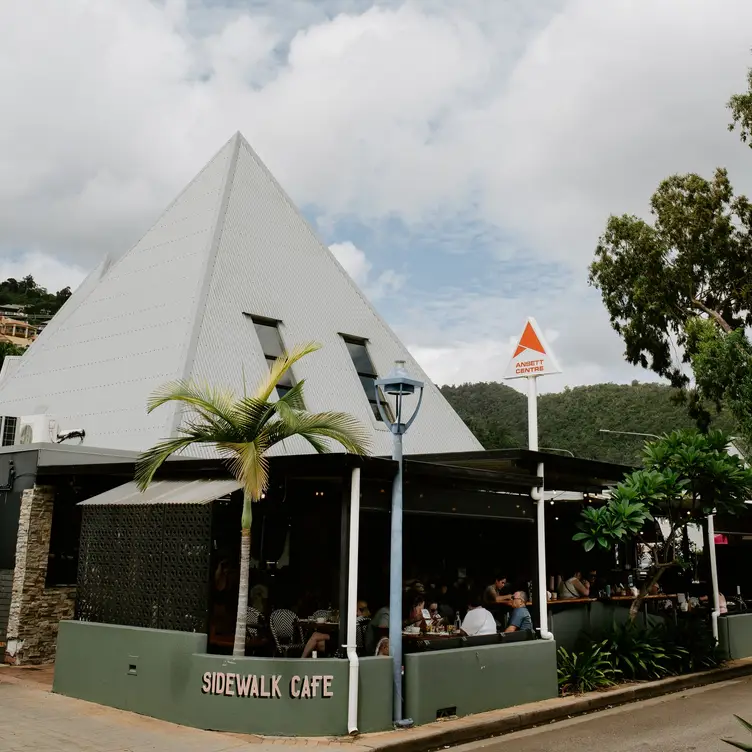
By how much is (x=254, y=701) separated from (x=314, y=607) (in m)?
3.09

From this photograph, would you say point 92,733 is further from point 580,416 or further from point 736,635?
point 580,416

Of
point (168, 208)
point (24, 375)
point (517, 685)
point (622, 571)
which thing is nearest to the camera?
point (517, 685)

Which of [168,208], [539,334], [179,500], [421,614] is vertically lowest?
[421,614]

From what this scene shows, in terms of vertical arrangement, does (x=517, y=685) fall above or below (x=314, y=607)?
below

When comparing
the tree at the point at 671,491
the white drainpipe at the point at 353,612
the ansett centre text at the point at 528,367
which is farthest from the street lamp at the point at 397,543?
the tree at the point at 671,491

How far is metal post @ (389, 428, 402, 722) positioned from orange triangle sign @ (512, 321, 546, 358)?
336 cm

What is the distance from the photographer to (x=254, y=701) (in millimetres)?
8406

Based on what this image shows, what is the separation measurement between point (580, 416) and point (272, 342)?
47.3 m

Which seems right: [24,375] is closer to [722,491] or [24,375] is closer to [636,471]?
[636,471]

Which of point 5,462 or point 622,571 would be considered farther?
point 622,571

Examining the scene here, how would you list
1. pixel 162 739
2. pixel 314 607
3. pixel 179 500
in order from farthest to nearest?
pixel 314 607 → pixel 179 500 → pixel 162 739

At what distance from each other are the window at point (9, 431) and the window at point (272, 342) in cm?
510

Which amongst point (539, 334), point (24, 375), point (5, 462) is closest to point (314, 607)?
point (539, 334)

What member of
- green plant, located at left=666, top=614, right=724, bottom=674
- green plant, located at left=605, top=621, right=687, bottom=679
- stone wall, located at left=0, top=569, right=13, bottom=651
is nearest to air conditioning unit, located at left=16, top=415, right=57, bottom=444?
stone wall, located at left=0, top=569, right=13, bottom=651
